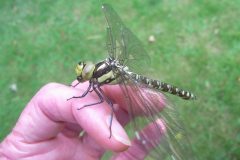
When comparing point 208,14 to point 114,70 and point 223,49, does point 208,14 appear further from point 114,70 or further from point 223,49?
point 114,70

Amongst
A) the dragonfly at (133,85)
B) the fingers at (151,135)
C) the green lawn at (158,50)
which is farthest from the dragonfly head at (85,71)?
the green lawn at (158,50)

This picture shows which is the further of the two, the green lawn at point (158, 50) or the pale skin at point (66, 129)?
the green lawn at point (158, 50)

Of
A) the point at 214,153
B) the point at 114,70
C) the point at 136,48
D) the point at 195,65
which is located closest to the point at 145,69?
the point at 136,48

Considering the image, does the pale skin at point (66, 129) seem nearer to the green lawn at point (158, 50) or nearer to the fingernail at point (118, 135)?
the fingernail at point (118, 135)

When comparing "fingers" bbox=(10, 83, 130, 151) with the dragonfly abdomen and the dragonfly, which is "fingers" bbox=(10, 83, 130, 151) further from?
the dragonfly abdomen

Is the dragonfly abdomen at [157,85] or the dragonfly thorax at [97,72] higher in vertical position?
the dragonfly thorax at [97,72]

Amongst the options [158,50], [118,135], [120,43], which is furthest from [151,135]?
[158,50]

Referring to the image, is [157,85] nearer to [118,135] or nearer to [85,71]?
[85,71]
